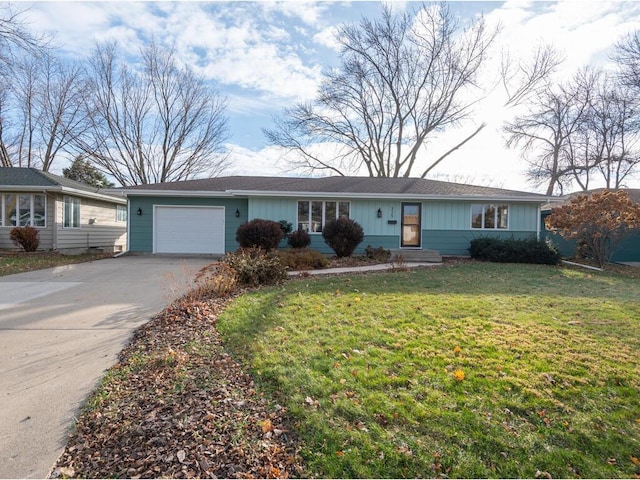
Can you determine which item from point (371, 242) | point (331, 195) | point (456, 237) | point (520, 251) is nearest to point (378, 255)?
point (371, 242)

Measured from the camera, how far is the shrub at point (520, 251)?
11.6m

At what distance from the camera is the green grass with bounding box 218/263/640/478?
2037mm

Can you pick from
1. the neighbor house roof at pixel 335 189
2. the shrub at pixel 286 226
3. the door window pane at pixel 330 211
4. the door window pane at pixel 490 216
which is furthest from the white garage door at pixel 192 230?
the door window pane at pixel 490 216

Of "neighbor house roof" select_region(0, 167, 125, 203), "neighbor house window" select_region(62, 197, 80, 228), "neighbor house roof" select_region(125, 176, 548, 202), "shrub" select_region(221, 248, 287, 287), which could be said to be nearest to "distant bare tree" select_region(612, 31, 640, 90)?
"neighbor house roof" select_region(125, 176, 548, 202)

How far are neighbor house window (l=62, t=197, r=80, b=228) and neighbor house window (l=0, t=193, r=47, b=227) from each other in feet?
2.53

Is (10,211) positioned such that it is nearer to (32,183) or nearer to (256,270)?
(32,183)

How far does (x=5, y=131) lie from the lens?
74.2 feet

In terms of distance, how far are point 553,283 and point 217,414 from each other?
822 centimetres

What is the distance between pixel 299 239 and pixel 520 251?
25.8 feet

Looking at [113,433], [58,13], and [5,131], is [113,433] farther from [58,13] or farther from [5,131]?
[5,131]

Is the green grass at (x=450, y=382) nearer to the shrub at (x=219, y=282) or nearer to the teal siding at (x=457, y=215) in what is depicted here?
the shrub at (x=219, y=282)

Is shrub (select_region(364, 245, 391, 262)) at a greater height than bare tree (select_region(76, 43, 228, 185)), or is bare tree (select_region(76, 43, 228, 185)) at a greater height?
bare tree (select_region(76, 43, 228, 185))

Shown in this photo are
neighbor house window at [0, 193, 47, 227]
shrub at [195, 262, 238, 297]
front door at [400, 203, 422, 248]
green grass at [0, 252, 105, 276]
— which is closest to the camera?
shrub at [195, 262, 238, 297]

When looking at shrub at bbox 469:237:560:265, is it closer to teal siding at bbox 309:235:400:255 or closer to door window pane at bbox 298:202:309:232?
teal siding at bbox 309:235:400:255
